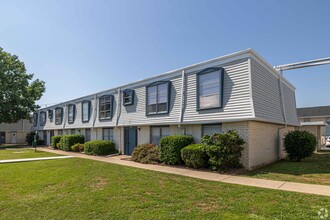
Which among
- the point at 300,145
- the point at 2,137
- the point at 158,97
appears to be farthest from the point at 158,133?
the point at 2,137

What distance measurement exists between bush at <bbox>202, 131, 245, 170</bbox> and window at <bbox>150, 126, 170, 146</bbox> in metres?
4.50

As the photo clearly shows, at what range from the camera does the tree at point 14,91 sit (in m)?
30.4

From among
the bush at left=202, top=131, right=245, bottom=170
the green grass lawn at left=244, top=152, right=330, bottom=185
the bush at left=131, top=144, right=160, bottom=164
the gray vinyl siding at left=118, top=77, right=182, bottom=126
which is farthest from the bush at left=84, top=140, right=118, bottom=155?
the green grass lawn at left=244, top=152, right=330, bottom=185

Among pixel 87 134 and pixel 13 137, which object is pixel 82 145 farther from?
pixel 13 137

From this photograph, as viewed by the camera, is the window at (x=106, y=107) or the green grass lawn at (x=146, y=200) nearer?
the green grass lawn at (x=146, y=200)

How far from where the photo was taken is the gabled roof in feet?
124

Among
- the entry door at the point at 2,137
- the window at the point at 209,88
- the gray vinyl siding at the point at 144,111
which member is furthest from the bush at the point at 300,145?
the entry door at the point at 2,137

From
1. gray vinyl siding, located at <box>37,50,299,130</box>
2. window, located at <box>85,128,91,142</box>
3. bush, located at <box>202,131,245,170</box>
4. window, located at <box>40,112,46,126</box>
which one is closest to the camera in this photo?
bush, located at <box>202,131,245,170</box>

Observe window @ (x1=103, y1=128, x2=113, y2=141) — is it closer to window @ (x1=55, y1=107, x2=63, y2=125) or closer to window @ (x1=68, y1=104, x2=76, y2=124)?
window @ (x1=68, y1=104, x2=76, y2=124)

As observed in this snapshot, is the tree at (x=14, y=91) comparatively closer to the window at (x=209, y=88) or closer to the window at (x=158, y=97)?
the window at (x=158, y=97)

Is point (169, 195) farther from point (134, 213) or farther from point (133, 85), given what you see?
point (133, 85)

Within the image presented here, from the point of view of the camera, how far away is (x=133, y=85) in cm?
1636

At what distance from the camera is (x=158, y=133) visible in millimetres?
14461

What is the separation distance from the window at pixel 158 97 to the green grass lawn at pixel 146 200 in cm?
595
